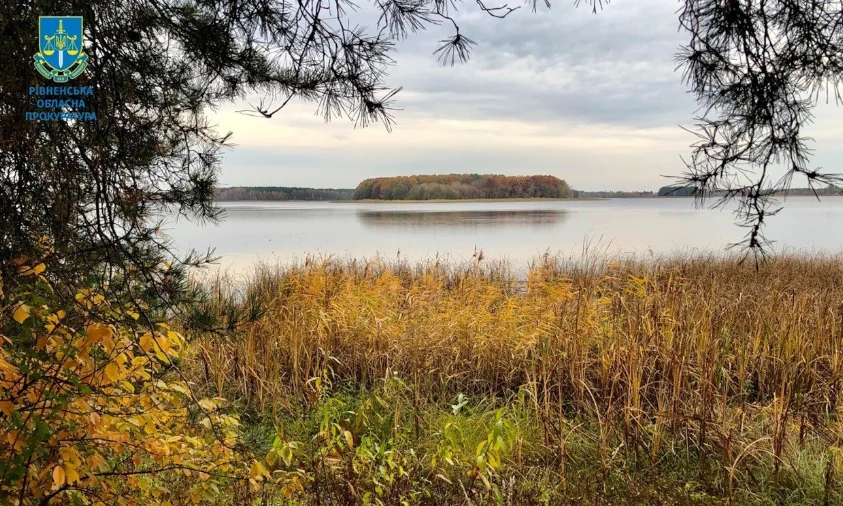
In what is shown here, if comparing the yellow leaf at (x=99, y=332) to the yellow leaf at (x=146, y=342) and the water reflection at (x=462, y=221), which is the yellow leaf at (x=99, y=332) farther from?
→ the water reflection at (x=462, y=221)

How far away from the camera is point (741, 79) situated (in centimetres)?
253

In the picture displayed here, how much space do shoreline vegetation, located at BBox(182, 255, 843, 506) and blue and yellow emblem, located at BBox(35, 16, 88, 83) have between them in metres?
1.77

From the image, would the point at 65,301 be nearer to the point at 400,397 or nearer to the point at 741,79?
the point at 400,397

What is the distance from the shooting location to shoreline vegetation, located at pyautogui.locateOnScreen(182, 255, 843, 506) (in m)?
2.82

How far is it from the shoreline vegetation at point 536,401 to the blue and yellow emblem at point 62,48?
69.7 inches

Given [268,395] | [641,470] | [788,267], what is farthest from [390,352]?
[788,267]

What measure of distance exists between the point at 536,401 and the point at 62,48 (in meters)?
3.03

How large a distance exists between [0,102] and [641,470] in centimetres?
359

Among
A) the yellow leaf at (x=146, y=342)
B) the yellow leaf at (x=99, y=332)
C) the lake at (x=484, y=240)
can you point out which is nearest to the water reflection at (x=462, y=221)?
the lake at (x=484, y=240)

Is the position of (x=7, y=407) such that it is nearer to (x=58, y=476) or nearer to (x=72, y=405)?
(x=58, y=476)

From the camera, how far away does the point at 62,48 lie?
2.11m

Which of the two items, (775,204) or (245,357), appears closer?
(775,204)

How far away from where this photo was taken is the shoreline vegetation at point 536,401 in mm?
2824

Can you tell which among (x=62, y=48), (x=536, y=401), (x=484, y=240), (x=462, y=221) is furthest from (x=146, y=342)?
(x=462, y=221)
